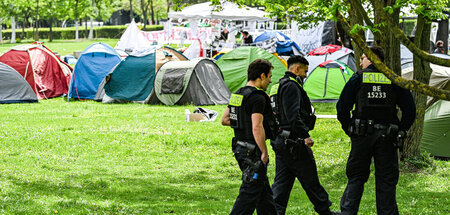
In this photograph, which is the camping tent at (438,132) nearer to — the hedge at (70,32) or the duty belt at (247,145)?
the duty belt at (247,145)

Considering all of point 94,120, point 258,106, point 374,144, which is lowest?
point 94,120

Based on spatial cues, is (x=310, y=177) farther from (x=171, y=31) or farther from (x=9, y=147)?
(x=171, y=31)

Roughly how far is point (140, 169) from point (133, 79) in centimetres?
972

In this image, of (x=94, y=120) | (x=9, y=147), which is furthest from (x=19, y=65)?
(x=9, y=147)

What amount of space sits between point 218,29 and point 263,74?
945 inches

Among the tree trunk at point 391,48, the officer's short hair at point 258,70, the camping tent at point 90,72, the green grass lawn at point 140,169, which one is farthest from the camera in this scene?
the camping tent at point 90,72

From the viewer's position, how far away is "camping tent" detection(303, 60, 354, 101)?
18562 millimetres

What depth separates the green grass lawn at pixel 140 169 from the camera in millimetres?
7219

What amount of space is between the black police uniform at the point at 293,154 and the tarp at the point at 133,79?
1305cm

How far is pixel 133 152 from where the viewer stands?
11148mm

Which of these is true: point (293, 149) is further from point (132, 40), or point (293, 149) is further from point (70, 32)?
point (70, 32)

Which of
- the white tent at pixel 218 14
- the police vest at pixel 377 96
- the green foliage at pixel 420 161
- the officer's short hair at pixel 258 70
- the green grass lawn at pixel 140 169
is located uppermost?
the white tent at pixel 218 14

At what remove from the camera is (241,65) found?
19.8 metres

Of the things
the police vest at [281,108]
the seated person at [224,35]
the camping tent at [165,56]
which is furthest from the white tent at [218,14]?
the police vest at [281,108]
